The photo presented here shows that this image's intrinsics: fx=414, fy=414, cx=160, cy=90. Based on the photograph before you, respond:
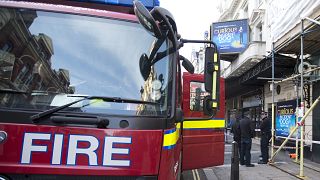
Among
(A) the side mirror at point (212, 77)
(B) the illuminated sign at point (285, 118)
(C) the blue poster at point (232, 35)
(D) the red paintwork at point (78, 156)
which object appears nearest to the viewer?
(D) the red paintwork at point (78, 156)

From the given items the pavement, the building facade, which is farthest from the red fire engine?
the pavement

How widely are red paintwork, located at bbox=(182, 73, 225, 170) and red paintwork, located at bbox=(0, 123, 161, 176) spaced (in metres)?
3.11

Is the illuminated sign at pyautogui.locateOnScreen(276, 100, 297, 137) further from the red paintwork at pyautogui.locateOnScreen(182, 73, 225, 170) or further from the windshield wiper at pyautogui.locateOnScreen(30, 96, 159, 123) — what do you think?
the windshield wiper at pyautogui.locateOnScreen(30, 96, 159, 123)

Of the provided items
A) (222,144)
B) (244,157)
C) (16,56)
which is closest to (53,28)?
(16,56)

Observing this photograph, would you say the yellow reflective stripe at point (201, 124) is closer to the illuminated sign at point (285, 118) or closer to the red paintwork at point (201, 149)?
the red paintwork at point (201, 149)

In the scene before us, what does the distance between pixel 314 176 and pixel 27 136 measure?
27.9ft

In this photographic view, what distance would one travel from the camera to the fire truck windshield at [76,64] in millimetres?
3629

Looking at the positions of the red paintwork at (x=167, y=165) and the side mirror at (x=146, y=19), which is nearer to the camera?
the red paintwork at (x=167, y=165)

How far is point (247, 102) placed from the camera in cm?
2822

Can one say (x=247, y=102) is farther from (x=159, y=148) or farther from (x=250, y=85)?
(x=159, y=148)

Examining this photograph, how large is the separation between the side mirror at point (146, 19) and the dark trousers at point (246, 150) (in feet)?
28.2

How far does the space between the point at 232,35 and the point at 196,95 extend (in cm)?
2020

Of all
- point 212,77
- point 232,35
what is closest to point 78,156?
point 212,77

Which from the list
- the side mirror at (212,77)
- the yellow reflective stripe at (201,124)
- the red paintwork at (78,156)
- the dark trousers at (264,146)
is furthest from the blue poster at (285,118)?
the red paintwork at (78,156)
